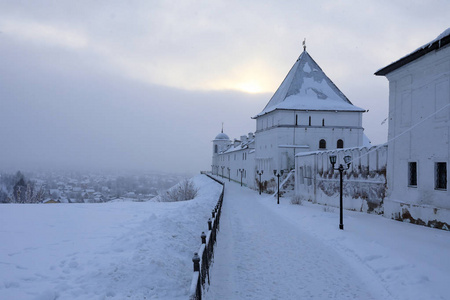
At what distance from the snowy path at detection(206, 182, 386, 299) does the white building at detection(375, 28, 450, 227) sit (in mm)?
4606

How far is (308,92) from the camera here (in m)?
34.0

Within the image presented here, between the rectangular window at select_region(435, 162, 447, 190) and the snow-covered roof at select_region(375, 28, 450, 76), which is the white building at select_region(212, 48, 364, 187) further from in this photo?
the rectangular window at select_region(435, 162, 447, 190)

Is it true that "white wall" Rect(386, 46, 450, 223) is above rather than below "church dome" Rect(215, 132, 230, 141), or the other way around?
below

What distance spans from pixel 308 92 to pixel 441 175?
2377 centimetres

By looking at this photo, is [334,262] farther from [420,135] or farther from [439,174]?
[420,135]

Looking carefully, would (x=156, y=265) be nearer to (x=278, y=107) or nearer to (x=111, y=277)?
(x=111, y=277)

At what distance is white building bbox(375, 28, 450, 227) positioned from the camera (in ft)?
36.5

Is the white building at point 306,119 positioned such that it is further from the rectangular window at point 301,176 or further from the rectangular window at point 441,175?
the rectangular window at point 441,175

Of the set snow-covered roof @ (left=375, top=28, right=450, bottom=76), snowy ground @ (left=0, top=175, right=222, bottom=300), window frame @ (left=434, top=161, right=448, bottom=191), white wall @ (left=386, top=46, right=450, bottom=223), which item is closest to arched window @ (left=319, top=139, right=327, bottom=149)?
snow-covered roof @ (left=375, top=28, right=450, bottom=76)

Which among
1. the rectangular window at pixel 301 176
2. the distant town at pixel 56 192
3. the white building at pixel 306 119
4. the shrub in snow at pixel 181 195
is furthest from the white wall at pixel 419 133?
the distant town at pixel 56 192

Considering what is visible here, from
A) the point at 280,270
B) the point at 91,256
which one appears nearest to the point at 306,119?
the point at 280,270

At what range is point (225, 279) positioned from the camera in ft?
23.1

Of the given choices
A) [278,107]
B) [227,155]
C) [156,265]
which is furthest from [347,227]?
[227,155]

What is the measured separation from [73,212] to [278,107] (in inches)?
957
